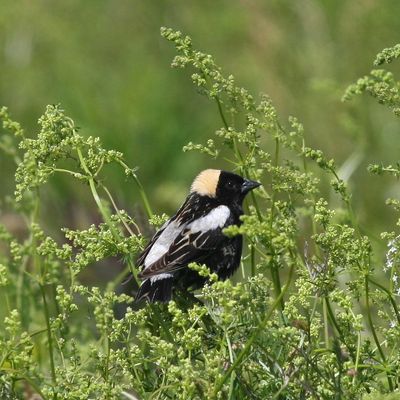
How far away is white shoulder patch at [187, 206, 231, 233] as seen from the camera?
14.0 feet

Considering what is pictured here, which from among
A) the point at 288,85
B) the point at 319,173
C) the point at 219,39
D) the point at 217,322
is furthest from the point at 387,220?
the point at 217,322

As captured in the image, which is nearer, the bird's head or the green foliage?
the green foliage

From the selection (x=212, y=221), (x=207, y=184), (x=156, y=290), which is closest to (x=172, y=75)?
(x=207, y=184)

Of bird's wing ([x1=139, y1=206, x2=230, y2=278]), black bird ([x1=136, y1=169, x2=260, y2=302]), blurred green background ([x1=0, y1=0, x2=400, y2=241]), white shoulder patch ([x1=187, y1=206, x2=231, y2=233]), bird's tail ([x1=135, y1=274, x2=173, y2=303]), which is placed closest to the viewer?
bird's tail ([x1=135, y1=274, x2=173, y2=303])

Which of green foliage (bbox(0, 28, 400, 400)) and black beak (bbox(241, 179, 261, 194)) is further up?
black beak (bbox(241, 179, 261, 194))

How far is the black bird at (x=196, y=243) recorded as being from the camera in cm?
395

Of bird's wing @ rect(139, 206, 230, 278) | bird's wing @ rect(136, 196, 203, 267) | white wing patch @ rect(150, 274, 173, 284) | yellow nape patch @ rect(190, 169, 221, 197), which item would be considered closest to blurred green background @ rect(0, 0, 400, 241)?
yellow nape patch @ rect(190, 169, 221, 197)

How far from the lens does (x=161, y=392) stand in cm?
302

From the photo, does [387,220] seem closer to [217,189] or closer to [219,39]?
[217,189]

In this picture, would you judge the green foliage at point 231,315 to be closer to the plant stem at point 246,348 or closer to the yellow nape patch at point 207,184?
the plant stem at point 246,348

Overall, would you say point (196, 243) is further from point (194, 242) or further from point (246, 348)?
point (246, 348)

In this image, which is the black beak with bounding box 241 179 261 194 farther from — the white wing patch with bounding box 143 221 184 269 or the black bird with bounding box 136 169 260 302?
the white wing patch with bounding box 143 221 184 269

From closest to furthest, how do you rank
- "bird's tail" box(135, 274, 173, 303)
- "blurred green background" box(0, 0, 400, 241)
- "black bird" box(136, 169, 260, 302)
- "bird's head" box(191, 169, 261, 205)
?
"bird's tail" box(135, 274, 173, 303) → "black bird" box(136, 169, 260, 302) → "bird's head" box(191, 169, 261, 205) → "blurred green background" box(0, 0, 400, 241)

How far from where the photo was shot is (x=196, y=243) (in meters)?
4.20
